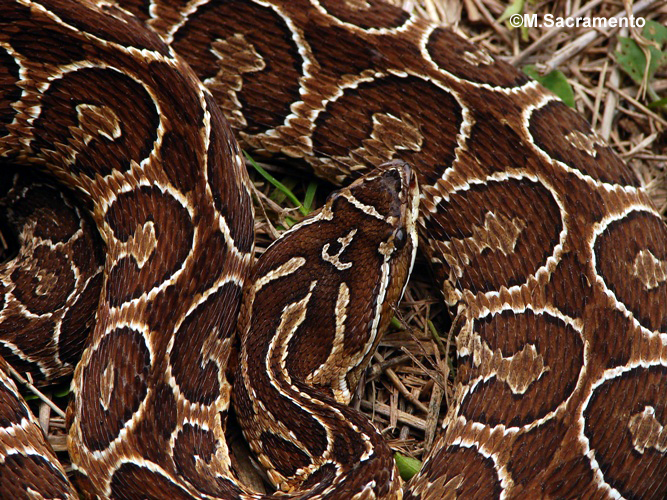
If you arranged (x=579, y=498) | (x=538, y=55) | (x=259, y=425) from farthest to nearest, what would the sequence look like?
(x=538, y=55), (x=259, y=425), (x=579, y=498)

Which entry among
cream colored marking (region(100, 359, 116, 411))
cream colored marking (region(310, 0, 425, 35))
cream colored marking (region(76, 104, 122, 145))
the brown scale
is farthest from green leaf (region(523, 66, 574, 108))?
cream colored marking (region(100, 359, 116, 411))

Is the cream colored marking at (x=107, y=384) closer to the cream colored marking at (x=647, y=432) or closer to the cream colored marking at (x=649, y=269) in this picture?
the cream colored marking at (x=647, y=432)

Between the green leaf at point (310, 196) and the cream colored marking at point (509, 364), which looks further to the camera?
the green leaf at point (310, 196)

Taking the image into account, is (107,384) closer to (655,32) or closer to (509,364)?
(509,364)

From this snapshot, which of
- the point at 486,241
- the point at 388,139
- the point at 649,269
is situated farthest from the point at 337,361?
the point at 649,269

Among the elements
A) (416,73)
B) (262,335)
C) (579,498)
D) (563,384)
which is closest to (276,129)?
(416,73)

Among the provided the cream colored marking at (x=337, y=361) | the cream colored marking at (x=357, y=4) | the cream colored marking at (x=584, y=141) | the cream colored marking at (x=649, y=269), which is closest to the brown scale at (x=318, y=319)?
the cream colored marking at (x=337, y=361)

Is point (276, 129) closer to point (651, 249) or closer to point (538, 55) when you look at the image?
point (538, 55)
